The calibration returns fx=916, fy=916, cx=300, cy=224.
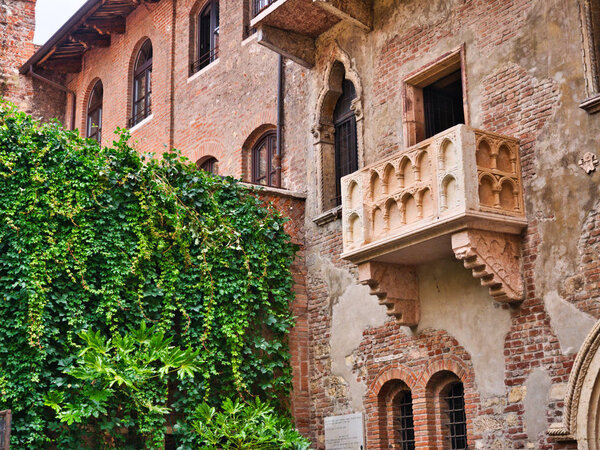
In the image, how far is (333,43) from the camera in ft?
44.6

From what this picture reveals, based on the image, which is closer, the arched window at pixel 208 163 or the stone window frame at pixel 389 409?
the stone window frame at pixel 389 409

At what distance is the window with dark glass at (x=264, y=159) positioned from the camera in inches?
598

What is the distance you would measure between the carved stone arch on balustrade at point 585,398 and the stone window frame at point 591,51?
89.7 inches

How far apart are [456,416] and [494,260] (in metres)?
2.24

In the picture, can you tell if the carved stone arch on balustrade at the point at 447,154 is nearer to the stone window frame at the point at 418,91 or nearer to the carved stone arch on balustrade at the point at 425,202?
the carved stone arch on balustrade at the point at 425,202

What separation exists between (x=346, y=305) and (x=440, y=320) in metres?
1.92

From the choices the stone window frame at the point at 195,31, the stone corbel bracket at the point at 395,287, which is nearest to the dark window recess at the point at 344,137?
the stone corbel bracket at the point at 395,287

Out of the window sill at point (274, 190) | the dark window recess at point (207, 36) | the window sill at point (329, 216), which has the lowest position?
the window sill at point (329, 216)

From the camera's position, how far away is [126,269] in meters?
11.6

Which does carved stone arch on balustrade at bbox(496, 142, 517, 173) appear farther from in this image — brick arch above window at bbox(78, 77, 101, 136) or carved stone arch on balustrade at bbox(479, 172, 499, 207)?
brick arch above window at bbox(78, 77, 101, 136)

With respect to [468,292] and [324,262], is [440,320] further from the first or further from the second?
[324,262]

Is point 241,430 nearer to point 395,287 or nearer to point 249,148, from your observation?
point 395,287

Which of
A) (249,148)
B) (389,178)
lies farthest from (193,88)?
(389,178)

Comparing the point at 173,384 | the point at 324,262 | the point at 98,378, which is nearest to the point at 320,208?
the point at 324,262
